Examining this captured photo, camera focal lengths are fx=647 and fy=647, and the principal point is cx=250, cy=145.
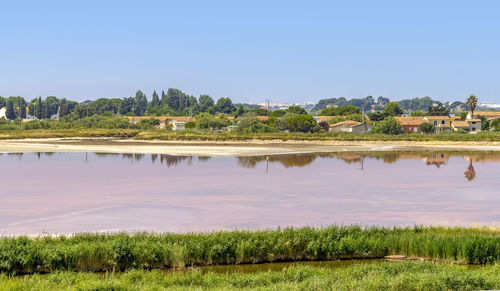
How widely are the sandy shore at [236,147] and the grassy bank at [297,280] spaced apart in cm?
4578

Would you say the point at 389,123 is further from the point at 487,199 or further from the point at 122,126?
the point at 487,199

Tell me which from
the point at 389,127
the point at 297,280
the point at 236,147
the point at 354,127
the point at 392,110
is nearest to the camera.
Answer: the point at 297,280

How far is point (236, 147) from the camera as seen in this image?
7450cm

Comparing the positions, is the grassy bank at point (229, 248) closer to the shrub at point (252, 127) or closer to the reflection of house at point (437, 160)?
the reflection of house at point (437, 160)

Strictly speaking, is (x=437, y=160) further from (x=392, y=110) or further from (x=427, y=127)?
(x=392, y=110)

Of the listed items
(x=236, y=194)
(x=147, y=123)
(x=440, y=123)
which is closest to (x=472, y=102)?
(x=440, y=123)

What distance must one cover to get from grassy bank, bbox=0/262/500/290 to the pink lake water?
21.0ft

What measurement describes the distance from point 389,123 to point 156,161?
201 ft

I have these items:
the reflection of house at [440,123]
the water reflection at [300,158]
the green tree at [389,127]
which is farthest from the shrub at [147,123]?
the water reflection at [300,158]

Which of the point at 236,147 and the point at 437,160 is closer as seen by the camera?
the point at 437,160

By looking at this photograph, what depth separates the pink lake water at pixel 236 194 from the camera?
77.4ft

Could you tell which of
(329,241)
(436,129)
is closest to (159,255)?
(329,241)

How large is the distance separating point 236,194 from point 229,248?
1343cm

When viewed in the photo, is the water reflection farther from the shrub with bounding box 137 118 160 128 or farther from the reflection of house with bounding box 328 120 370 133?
the shrub with bounding box 137 118 160 128
